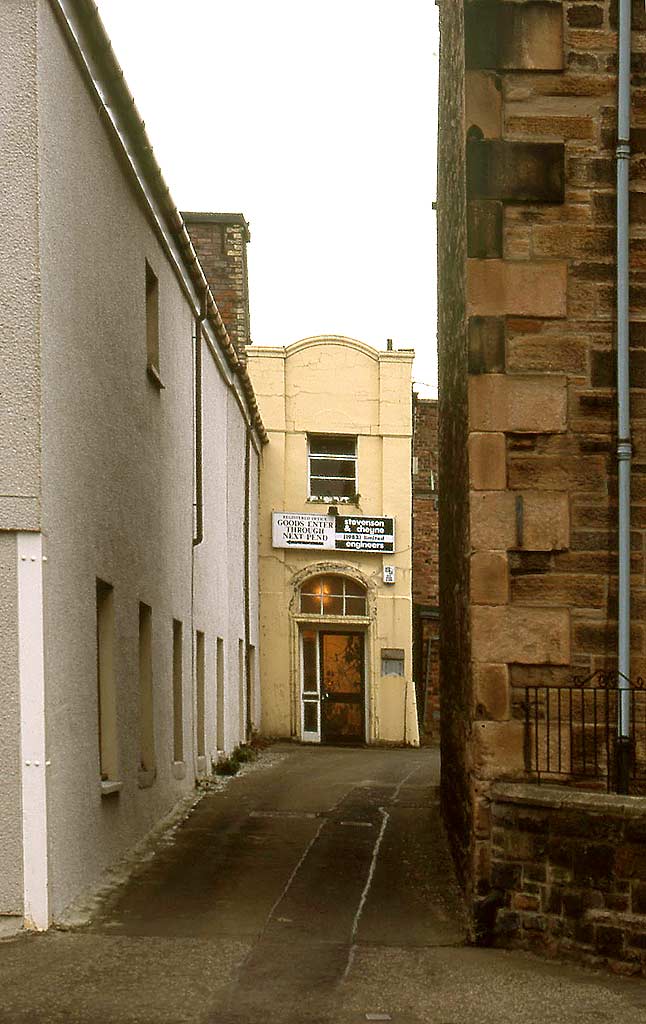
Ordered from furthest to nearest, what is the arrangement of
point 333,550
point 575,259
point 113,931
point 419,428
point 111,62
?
point 419,428 < point 333,550 < point 111,62 < point 575,259 < point 113,931

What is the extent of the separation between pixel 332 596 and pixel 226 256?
6.59 metres

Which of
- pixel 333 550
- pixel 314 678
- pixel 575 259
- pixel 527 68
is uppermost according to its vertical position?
pixel 527 68

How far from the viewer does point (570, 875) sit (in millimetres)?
8562

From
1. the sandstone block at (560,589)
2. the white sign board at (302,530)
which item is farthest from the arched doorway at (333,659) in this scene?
the sandstone block at (560,589)

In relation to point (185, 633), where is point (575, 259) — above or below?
above

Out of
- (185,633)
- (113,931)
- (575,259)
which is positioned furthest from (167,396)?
(113,931)

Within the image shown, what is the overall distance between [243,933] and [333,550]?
18915 millimetres

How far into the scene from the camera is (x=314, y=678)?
28.0 meters

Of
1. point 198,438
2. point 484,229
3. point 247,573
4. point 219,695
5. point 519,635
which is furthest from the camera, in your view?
point 247,573

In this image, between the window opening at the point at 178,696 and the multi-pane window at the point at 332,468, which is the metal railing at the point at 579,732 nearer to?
the window opening at the point at 178,696

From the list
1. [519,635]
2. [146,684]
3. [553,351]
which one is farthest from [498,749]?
[146,684]

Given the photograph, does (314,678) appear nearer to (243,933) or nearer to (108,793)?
(108,793)

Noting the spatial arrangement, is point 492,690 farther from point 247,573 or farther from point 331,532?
point 331,532

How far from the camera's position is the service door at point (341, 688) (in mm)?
27797
